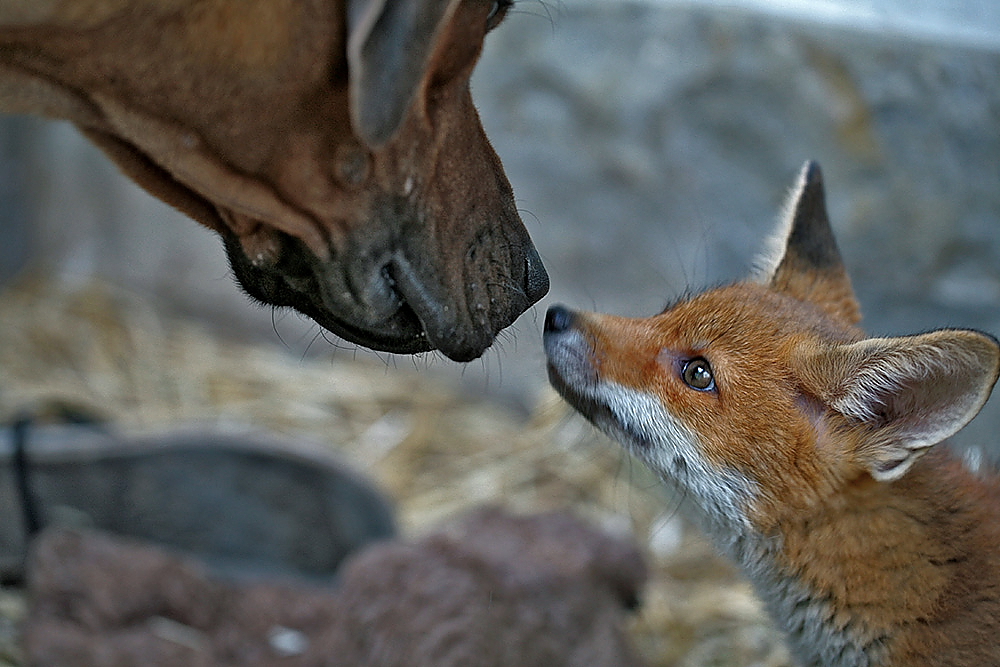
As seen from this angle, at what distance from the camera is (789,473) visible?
203cm

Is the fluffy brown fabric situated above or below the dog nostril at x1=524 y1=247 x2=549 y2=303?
below

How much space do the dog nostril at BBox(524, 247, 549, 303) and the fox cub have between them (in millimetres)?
106

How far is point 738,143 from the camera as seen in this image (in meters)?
3.68

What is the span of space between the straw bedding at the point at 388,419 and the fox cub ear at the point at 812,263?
1.13m

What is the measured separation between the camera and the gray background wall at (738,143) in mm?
3277

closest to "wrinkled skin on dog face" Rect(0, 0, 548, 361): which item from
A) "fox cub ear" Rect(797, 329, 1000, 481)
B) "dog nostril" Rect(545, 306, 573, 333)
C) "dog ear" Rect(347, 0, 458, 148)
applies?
"dog ear" Rect(347, 0, 458, 148)

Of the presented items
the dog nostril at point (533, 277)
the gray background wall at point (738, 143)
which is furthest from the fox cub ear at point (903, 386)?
the gray background wall at point (738, 143)

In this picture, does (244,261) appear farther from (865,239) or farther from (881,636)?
(865,239)

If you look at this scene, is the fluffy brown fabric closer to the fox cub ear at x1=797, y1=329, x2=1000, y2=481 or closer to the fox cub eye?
the fox cub eye

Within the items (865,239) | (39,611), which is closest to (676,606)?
(865,239)

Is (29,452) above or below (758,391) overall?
below

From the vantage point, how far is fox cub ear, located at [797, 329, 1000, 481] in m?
1.79

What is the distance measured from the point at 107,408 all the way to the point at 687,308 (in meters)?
2.89

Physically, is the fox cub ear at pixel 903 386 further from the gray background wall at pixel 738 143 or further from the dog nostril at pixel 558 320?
the gray background wall at pixel 738 143
